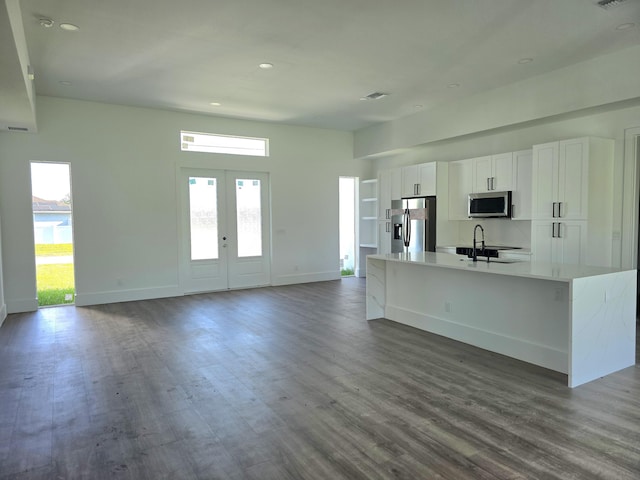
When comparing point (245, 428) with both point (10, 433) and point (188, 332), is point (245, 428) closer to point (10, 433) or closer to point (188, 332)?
point (10, 433)

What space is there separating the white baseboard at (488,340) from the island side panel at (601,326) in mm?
254

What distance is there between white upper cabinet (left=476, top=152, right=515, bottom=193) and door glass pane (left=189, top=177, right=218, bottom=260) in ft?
15.5

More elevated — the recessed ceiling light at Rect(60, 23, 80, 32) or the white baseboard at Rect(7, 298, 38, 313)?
the recessed ceiling light at Rect(60, 23, 80, 32)

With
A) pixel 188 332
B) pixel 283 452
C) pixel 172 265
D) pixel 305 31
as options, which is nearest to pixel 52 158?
pixel 172 265

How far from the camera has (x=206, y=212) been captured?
25.3ft

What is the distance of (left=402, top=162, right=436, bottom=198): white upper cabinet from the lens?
7.37m

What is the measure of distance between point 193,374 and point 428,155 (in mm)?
6114

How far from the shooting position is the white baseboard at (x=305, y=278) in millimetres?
8516

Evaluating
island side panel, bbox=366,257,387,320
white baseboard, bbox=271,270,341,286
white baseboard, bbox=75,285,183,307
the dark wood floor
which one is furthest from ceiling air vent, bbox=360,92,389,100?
white baseboard, bbox=75,285,183,307

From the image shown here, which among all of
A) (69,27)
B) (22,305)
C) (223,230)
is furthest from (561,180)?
(22,305)

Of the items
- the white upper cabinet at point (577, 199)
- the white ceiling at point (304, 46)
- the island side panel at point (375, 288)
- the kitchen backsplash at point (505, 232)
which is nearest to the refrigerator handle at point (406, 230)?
the kitchen backsplash at point (505, 232)

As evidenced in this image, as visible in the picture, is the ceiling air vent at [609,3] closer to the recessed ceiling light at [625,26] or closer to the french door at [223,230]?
the recessed ceiling light at [625,26]

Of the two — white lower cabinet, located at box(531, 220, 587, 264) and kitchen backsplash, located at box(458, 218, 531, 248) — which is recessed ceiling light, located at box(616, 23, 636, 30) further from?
kitchen backsplash, located at box(458, 218, 531, 248)

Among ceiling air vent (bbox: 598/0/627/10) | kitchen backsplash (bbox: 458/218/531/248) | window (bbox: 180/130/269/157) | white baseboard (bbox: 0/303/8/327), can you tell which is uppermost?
ceiling air vent (bbox: 598/0/627/10)
